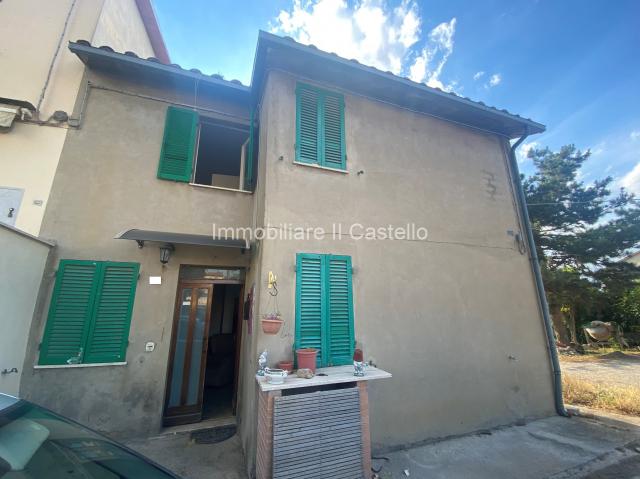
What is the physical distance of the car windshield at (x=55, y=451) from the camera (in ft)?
4.59

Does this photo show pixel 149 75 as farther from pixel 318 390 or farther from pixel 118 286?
pixel 318 390

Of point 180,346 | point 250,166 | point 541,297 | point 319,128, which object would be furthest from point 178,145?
point 541,297

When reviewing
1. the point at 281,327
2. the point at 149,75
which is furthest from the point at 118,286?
the point at 149,75

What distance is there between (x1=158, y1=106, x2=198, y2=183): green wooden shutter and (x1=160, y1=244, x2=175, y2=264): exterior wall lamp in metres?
1.41

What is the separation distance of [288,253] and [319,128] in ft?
8.19

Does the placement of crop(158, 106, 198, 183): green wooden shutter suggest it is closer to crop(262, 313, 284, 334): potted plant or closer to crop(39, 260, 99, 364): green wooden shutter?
crop(39, 260, 99, 364): green wooden shutter

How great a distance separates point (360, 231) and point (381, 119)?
8.50ft

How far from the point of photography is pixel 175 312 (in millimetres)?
5242

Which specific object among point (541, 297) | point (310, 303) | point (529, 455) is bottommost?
point (529, 455)

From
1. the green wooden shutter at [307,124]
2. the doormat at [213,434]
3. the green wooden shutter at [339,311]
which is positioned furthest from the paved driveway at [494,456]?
the green wooden shutter at [307,124]

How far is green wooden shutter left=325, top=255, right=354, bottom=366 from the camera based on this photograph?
4117 mm

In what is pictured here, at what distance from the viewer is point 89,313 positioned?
15.1 feet

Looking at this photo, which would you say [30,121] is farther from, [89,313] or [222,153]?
[89,313]

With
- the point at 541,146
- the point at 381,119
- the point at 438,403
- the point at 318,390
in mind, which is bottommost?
the point at 438,403
